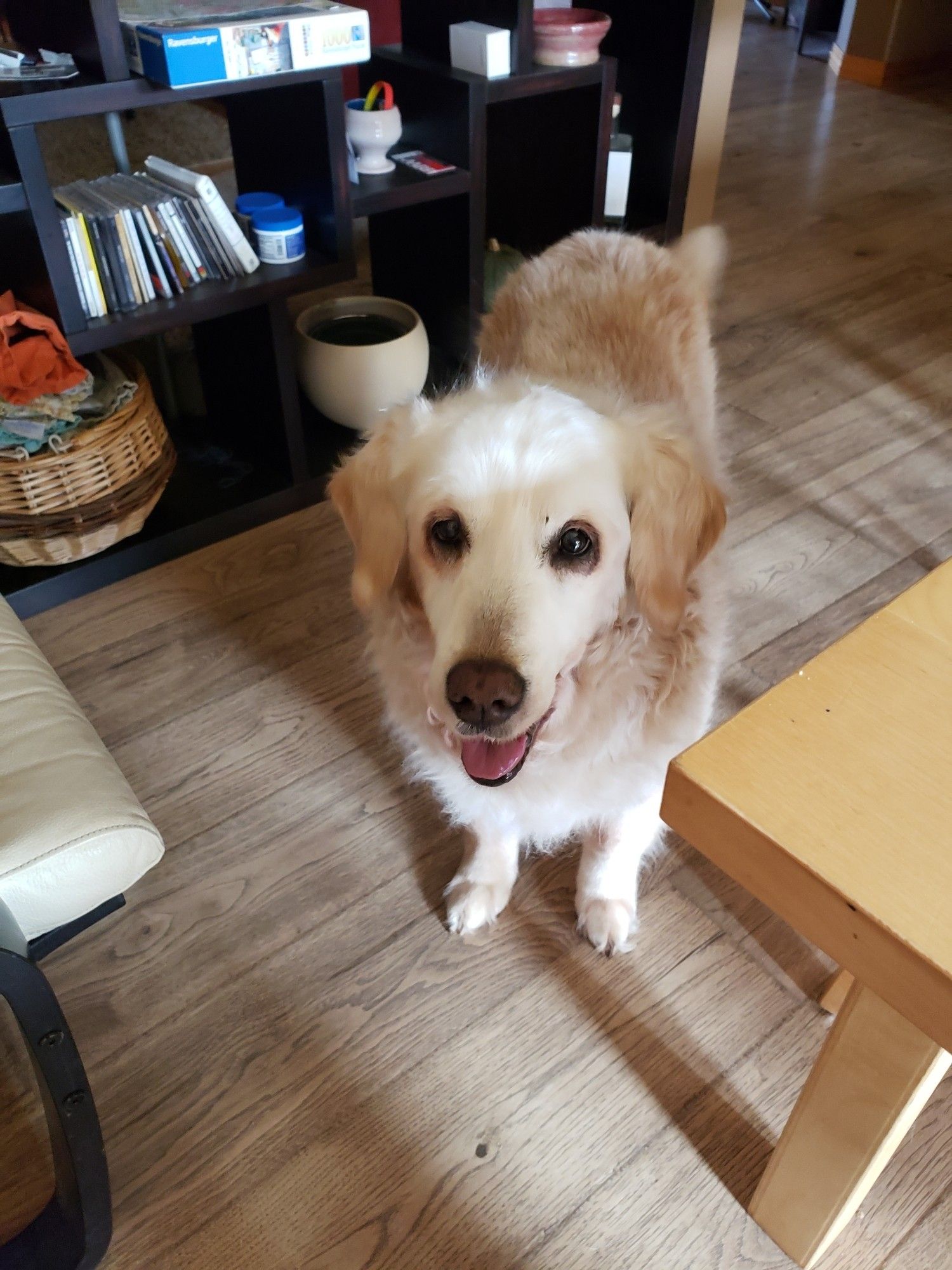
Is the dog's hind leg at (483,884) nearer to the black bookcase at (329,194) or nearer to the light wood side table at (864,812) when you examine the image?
the light wood side table at (864,812)

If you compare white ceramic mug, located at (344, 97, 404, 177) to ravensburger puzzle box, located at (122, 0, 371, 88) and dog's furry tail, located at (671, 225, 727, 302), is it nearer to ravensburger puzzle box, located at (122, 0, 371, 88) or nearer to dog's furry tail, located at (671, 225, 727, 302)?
ravensburger puzzle box, located at (122, 0, 371, 88)

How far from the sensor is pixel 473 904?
1.29 meters

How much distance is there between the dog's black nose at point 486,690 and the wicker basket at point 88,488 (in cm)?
108

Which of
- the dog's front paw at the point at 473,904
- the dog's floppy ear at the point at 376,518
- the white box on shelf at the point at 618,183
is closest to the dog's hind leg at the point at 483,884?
the dog's front paw at the point at 473,904

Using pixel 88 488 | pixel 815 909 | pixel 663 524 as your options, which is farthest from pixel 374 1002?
pixel 88 488

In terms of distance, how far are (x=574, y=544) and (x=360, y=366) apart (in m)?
1.26

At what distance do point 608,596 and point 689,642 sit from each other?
0.18 metres

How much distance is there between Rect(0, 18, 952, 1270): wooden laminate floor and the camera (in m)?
1.03

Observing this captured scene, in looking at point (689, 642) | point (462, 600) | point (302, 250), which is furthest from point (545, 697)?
point (302, 250)

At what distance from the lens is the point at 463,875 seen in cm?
133

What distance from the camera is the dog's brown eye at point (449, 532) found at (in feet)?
3.10

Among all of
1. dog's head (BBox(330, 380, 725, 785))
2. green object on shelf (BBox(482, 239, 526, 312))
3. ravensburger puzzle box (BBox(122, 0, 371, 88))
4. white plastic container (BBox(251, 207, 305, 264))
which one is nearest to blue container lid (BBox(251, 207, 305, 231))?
white plastic container (BBox(251, 207, 305, 264))

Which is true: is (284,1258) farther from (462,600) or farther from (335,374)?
(335,374)

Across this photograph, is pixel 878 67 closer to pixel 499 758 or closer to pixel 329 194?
pixel 329 194
